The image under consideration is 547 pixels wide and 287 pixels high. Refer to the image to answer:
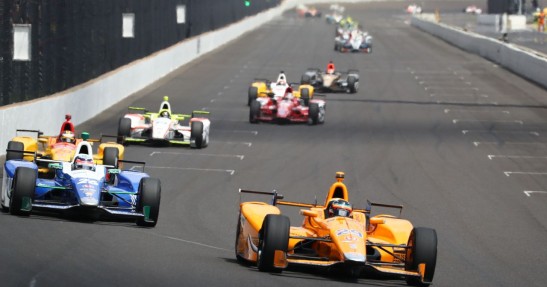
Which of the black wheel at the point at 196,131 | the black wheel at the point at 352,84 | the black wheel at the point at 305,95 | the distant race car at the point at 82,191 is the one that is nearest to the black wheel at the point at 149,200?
the distant race car at the point at 82,191

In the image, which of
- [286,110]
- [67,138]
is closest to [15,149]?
[67,138]

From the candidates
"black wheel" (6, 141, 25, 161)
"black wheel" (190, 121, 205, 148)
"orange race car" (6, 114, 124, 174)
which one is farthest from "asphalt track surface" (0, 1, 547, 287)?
"black wheel" (6, 141, 25, 161)

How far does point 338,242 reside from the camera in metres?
16.4

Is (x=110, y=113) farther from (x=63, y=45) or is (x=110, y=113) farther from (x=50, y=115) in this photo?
(x=50, y=115)

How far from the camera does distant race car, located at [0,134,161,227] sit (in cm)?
1966

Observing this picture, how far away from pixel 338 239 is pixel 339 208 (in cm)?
120

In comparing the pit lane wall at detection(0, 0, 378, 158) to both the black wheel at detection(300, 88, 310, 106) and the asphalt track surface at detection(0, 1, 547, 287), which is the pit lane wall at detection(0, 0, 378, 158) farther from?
the black wheel at detection(300, 88, 310, 106)

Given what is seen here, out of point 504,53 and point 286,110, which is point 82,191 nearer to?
point 286,110

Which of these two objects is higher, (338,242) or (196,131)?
(338,242)

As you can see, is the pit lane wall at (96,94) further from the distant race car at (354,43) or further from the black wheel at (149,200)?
the black wheel at (149,200)

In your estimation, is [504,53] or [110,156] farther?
[504,53]

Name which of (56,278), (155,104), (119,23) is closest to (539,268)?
(56,278)

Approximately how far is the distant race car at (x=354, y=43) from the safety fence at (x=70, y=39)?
1788 cm

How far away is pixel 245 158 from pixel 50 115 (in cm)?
561
